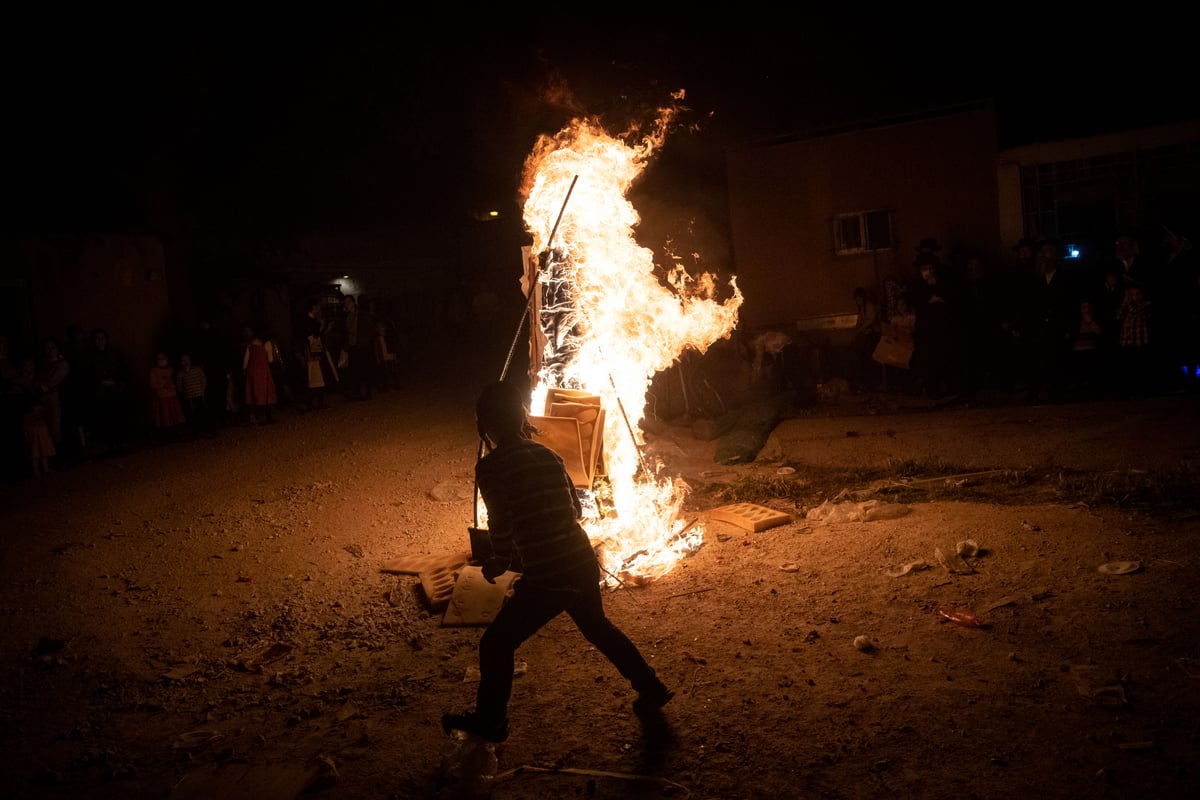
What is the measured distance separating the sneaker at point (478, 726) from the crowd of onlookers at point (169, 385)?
427 inches

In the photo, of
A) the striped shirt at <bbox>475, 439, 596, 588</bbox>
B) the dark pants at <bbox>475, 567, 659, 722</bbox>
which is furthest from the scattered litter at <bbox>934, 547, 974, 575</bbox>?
the striped shirt at <bbox>475, 439, 596, 588</bbox>

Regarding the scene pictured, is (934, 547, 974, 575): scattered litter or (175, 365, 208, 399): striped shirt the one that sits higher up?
(175, 365, 208, 399): striped shirt

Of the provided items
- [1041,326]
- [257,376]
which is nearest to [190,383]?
[257,376]

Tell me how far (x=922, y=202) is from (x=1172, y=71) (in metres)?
4.69

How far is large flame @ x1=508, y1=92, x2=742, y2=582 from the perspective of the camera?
282 inches

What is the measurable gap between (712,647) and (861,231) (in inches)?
436

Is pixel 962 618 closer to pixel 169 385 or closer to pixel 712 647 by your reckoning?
pixel 712 647

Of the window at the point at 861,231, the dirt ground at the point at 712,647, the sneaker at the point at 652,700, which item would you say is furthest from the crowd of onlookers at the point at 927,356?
the sneaker at the point at 652,700

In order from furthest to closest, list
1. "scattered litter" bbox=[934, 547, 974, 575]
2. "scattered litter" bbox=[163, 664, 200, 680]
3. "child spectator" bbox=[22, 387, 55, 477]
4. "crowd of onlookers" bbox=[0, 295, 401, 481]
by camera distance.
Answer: "crowd of onlookers" bbox=[0, 295, 401, 481] → "child spectator" bbox=[22, 387, 55, 477] → "scattered litter" bbox=[934, 547, 974, 575] → "scattered litter" bbox=[163, 664, 200, 680]

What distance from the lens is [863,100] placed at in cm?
1620

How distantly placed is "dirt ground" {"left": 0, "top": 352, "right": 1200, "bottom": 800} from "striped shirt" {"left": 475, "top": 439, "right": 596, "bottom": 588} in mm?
933

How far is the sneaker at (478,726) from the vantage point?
4.13 meters

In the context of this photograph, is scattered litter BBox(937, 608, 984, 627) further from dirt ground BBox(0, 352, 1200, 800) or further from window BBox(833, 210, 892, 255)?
window BBox(833, 210, 892, 255)

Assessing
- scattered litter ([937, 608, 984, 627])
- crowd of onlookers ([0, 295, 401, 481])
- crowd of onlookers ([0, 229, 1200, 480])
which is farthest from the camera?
crowd of onlookers ([0, 295, 401, 481])
